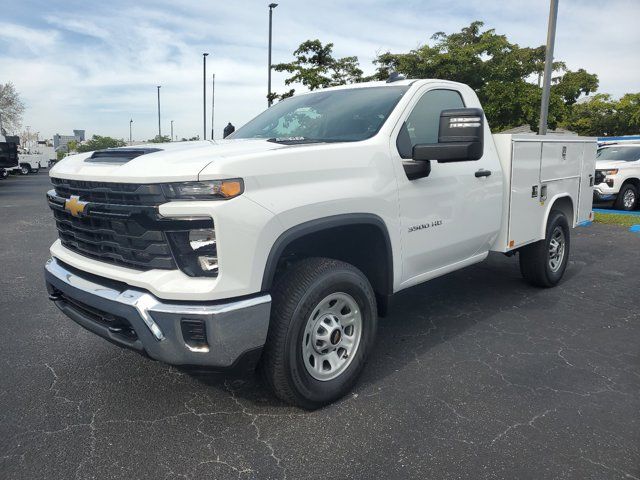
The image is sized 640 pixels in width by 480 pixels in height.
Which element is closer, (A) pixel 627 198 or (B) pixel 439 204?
(B) pixel 439 204

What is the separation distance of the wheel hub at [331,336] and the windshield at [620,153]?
1279 cm

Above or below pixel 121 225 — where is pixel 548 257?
below

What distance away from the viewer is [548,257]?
5324 millimetres

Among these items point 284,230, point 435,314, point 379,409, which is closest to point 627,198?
point 435,314

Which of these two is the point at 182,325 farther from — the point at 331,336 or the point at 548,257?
the point at 548,257

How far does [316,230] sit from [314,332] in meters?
0.60

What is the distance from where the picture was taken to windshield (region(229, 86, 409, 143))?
3496 mm

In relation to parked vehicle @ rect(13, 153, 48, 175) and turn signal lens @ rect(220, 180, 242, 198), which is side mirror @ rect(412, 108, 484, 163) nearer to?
turn signal lens @ rect(220, 180, 242, 198)

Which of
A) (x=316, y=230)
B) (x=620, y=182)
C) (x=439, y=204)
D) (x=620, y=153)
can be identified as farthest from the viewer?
(x=620, y=153)

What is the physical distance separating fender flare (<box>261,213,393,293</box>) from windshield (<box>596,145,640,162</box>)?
41.0 feet

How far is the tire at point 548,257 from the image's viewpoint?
5215mm

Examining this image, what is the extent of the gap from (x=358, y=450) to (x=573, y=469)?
1038mm

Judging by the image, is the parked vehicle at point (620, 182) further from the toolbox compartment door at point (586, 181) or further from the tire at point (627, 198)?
the toolbox compartment door at point (586, 181)

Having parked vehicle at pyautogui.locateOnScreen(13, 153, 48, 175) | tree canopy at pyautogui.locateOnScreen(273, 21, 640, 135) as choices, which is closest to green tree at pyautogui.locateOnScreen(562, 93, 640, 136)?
tree canopy at pyautogui.locateOnScreen(273, 21, 640, 135)
